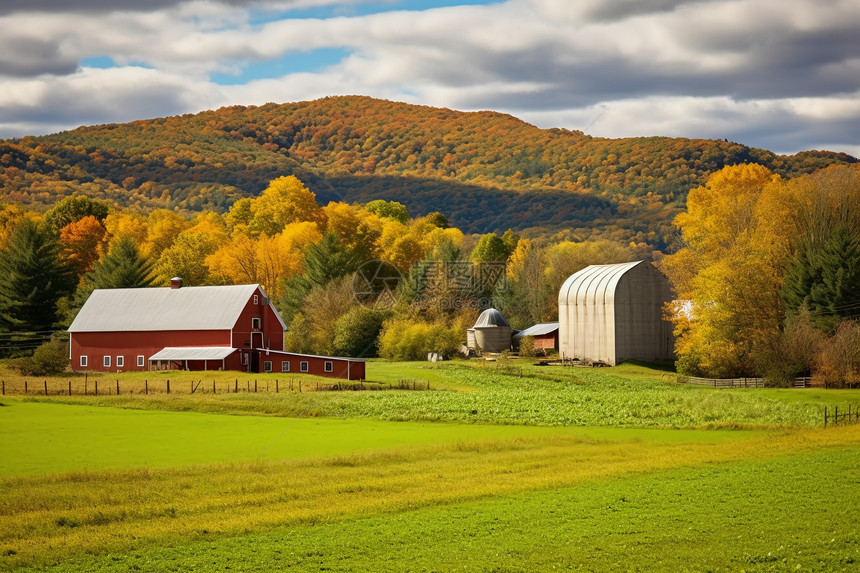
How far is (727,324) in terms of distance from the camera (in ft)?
188

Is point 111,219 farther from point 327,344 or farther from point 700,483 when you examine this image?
point 700,483

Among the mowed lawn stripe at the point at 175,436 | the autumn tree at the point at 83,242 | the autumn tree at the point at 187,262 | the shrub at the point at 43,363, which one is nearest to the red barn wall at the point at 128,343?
the shrub at the point at 43,363

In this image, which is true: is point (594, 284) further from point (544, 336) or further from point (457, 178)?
point (457, 178)

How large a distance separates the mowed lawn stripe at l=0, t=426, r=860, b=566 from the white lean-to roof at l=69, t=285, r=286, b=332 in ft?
121

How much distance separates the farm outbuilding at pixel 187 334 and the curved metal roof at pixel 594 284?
21.4 metres

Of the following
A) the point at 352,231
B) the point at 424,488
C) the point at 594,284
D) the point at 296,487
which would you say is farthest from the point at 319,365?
the point at 352,231

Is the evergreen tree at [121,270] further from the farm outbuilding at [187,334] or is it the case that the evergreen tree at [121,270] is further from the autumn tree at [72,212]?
the autumn tree at [72,212]

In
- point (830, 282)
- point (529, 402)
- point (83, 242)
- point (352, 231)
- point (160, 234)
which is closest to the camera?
point (529, 402)

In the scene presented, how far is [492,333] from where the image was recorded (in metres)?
78.3

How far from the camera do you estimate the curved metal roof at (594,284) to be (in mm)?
68500

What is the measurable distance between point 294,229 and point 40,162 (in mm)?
80473

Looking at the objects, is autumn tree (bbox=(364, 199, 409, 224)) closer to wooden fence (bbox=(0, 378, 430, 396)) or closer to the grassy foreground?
the grassy foreground

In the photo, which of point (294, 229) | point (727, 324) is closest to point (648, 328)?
point (727, 324)

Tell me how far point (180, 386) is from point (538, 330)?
124 ft
